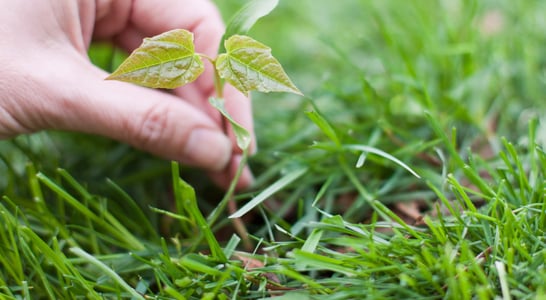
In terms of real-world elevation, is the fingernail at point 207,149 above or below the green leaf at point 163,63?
below

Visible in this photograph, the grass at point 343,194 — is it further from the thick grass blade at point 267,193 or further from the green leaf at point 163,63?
the green leaf at point 163,63

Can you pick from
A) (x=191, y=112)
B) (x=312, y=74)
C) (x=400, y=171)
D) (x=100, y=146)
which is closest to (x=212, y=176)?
(x=191, y=112)

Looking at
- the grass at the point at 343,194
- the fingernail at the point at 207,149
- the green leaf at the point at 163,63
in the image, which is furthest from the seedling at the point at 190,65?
the fingernail at the point at 207,149

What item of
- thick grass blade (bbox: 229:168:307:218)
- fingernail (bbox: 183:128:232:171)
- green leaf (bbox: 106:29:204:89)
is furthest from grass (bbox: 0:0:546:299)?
green leaf (bbox: 106:29:204:89)

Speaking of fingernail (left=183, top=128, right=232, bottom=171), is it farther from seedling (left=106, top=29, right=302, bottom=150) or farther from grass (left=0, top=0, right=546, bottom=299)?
Result: seedling (left=106, top=29, right=302, bottom=150)

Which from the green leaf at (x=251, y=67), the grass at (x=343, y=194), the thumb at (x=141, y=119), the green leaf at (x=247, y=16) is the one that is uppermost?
the green leaf at (x=247, y=16)

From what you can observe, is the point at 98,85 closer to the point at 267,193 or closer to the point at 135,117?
the point at 135,117

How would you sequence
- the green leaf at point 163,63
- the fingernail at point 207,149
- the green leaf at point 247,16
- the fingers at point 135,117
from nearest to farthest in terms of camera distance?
1. the green leaf at point 163,63
2. the green leaf at point 247,16
3. the fingers at point 135,117
4. the fingernail at point 207,149

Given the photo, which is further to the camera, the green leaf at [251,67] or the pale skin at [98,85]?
the pale skin at [98,85]
